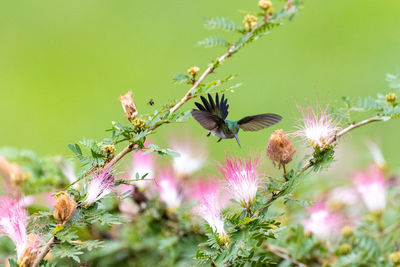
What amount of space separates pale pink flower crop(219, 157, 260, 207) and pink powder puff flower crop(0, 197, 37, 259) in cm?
41

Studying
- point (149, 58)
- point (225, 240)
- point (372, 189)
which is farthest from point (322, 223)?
point (149, 58)

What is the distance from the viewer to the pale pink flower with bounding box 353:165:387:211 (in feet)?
5.14

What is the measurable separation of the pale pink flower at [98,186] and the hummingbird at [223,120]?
0.69ft

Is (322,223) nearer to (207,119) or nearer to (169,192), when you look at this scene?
(169,192)

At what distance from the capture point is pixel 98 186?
107 centimetres

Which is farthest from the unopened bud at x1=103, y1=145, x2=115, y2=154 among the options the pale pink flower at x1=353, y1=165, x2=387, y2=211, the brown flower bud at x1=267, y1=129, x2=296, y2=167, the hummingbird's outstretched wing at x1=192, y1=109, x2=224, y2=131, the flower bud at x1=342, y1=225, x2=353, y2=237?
the pale pink flower at x1=353, y1=165, x2=387, y2=211

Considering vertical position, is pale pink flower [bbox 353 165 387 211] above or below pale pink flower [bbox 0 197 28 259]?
above

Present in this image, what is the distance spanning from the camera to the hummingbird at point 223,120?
110 cm

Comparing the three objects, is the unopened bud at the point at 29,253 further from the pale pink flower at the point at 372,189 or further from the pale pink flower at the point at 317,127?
the pale pink flower at the point at 372,189

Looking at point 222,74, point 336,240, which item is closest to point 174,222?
point 336,240

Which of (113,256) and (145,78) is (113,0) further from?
(113,256)

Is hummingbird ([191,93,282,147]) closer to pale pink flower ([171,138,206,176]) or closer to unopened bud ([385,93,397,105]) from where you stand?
unopened bud ([385,93,397,105])

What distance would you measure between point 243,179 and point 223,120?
0.43 feet

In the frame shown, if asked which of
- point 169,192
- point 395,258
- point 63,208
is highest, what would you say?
point 169,192
